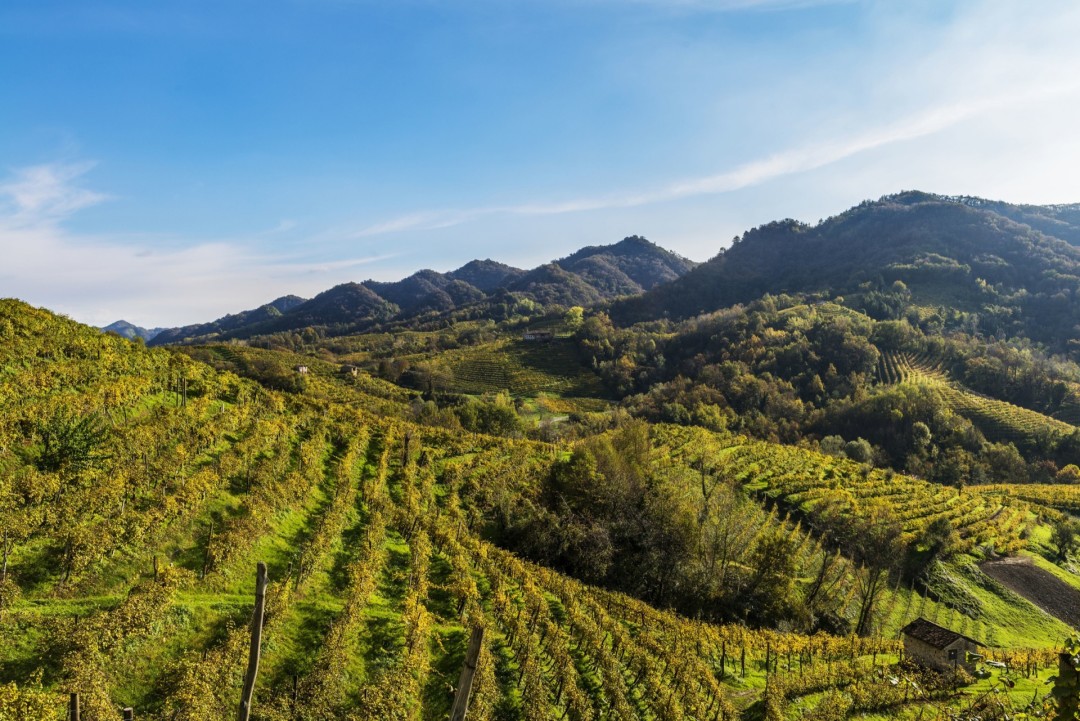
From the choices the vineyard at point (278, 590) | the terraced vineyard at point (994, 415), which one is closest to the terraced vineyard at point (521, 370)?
the terraced vineyard at point (994, 415)

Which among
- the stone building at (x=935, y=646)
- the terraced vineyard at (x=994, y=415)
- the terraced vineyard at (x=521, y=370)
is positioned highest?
the terraced vineyard at (x=521, y=370)

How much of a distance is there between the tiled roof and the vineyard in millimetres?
2376

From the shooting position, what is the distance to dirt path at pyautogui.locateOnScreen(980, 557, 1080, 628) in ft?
136

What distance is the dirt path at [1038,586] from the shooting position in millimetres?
41312

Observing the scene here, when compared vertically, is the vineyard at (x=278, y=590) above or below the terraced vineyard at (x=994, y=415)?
above

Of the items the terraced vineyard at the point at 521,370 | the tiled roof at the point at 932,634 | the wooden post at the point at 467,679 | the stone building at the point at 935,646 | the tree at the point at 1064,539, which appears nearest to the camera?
the wooden post at the point at 467,679

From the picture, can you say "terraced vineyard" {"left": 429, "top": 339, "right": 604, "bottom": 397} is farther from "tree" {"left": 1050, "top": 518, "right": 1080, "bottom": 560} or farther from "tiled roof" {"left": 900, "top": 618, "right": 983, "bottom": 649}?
"tiled roof" {"left": 900, "top": 618, "right": 983, "bottom": 649}

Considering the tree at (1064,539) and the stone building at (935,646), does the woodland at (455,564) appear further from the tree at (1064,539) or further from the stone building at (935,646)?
the stone building at (935,646)

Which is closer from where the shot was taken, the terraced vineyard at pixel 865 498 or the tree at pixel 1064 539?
the terraced vineyard at pixel 865 498

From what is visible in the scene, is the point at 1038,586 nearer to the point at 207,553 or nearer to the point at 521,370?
the point at 207,553

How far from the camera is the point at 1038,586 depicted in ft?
142

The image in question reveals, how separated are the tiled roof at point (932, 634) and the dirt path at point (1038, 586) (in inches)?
866

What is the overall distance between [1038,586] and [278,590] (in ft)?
185

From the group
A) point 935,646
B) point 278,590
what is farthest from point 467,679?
point 935,646
